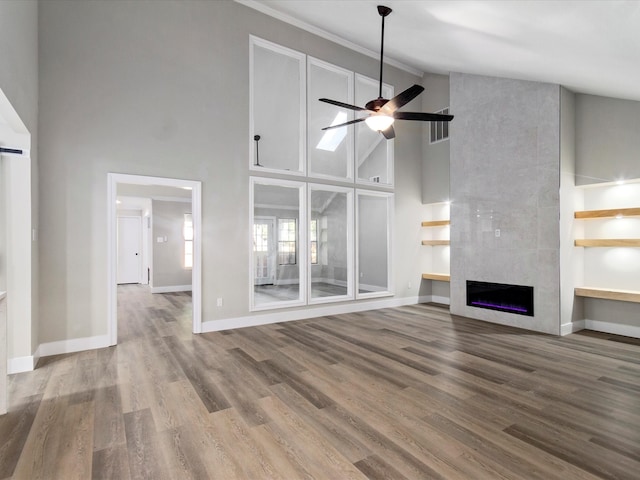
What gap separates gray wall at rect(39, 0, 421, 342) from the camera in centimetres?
409

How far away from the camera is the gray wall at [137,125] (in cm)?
409

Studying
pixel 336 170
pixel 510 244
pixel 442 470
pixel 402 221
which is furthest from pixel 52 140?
pixel 510 244

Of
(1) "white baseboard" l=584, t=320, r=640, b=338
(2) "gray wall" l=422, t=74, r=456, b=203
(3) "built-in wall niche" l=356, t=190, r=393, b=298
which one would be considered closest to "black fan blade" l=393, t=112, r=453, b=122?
(3) "built-in wall niche" l=356, t=190, r=393, b=298

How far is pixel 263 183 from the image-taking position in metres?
5.56

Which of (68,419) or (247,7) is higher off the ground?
(247,7)

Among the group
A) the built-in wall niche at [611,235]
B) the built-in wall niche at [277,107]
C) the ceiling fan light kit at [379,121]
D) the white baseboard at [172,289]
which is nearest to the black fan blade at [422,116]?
the ceiling fan light kit at [379,121]

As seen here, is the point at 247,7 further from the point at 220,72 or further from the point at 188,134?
the point at 188,134

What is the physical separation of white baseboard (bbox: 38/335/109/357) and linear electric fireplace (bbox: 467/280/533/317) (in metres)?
5.45

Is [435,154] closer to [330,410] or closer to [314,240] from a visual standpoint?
[314,240]

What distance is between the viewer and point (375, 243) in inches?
285

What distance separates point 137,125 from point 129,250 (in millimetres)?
7623

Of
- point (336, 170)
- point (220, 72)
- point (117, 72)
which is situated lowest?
point (336, 170)

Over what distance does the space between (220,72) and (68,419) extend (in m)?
4.61

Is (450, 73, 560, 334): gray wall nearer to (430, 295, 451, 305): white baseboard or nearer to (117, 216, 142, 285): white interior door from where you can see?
(430, 295, 451, 305): white baseboard
